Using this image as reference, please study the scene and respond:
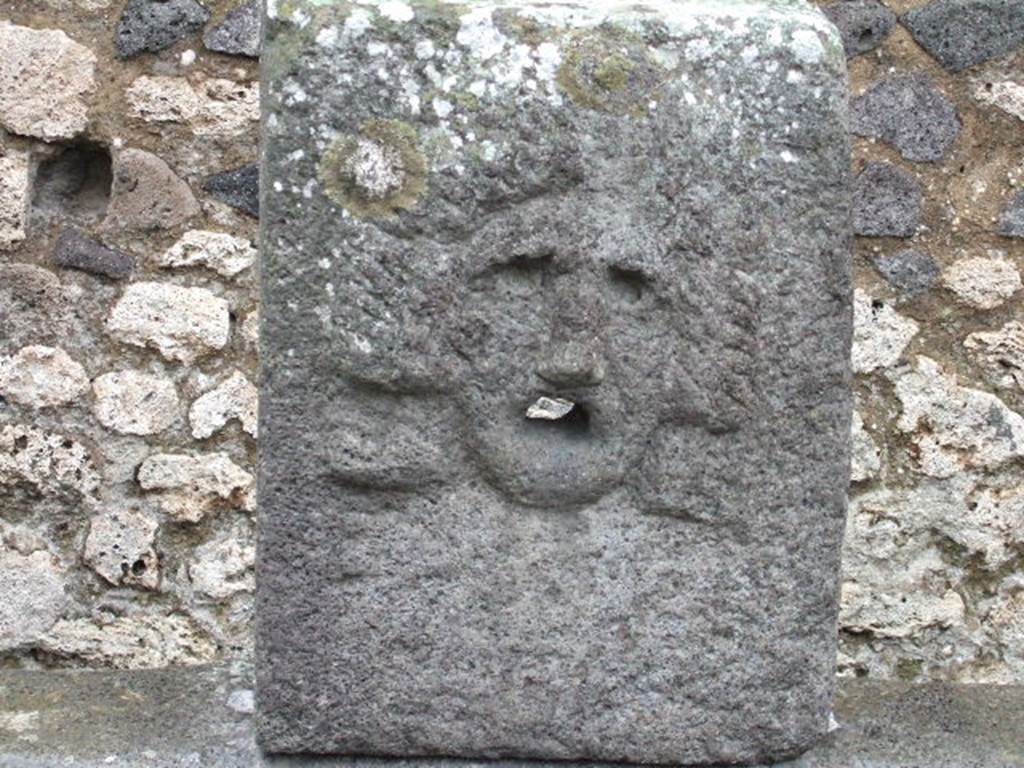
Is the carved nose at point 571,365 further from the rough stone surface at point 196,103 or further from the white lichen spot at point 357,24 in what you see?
the rough stone surface at point 196,103

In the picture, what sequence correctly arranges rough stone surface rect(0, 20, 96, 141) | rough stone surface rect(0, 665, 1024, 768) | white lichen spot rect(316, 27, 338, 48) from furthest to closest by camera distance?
rough stone surface rect(0, 20, 96, 141)
rough stone surface rect(0, 665, 1024, 768)
white lichen spot rect(316, 27, 338, 48)

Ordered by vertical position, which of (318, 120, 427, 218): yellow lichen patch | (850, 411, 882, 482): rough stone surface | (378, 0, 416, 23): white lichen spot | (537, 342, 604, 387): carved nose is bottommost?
(850, 411, 882, 482): rough stone surface

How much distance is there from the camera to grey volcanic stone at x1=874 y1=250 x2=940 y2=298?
296cm

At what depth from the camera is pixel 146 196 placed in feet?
9.73

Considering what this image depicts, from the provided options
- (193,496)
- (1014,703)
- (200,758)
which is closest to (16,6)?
(193,496)

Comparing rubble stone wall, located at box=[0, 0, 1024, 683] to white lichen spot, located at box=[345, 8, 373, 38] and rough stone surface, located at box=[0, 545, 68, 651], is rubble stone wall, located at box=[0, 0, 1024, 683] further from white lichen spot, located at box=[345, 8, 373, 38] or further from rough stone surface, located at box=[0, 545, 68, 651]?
white lichen spot, located at box=[345, 8, 373, 38]

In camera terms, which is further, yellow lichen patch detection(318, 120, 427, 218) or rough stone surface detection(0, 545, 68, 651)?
rough stone surface detection(0, 545, 68, 651)

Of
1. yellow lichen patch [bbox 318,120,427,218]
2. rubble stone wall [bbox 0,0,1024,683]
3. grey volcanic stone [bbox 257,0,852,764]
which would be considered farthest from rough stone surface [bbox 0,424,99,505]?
yellow lichen patch [bbox 318,120,427,218]

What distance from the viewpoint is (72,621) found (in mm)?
2973

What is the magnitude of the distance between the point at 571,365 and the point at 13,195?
178 centimetres

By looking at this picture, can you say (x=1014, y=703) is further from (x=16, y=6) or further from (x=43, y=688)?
(x=16, y=6)

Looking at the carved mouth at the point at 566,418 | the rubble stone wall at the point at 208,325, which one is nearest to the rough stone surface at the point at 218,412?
the rubble stone wall at the point at 208,325

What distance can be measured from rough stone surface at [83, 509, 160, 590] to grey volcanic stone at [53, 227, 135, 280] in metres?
0.46

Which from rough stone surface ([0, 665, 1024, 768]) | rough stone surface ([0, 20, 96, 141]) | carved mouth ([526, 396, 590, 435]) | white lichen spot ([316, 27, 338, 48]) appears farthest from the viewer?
rough stone surface ([0, 20, 96, 141])
